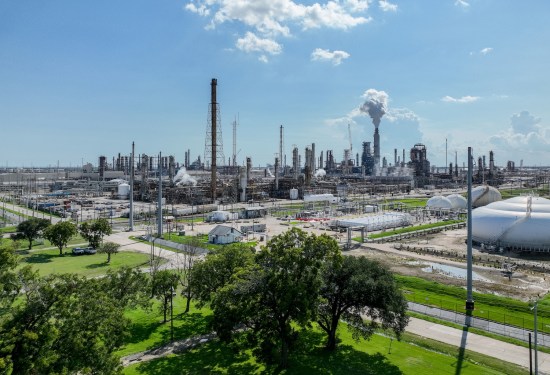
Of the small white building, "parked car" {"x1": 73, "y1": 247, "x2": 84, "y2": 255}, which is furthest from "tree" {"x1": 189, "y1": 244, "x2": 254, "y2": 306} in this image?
the small white building

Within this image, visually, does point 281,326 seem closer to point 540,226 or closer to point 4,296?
point 4,296

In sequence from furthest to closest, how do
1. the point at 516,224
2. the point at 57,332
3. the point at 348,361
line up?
the point at 516,224 < the point at 348,361 < the point at 57,332

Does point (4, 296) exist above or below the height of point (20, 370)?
above

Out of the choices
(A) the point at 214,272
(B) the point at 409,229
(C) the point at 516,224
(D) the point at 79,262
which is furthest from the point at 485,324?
(B) the point at 409,229

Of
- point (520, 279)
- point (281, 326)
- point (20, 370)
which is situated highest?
point (20, 370)

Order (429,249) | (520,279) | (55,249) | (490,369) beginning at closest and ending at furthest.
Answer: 1. (490,369)
2. (520,279)
3. (55,249)
4. (429,249)

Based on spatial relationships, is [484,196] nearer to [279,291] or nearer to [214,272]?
[214,272]

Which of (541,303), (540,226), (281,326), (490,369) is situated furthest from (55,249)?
(540,226)

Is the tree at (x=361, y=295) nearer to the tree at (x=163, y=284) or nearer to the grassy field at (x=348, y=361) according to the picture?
the grassy field at (x=348, y=361)
